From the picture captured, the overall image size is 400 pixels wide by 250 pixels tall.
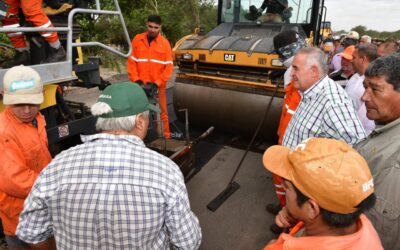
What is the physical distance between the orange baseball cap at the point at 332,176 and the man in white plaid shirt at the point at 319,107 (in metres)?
1.13

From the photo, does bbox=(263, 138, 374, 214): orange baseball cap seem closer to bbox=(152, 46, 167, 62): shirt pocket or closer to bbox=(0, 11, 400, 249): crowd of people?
bbox=(0, 11, 400, 249): crowd of people

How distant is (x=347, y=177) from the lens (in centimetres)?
98

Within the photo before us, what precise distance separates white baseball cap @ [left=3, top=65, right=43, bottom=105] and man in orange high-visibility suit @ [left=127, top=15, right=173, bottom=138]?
2695 millimetres

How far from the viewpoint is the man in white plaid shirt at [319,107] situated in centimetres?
208

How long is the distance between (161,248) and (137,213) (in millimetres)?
284

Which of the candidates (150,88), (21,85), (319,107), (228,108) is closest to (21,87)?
(21,85)

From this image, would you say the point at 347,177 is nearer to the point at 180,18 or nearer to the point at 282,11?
the point at 282,11

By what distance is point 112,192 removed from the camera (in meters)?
1.17

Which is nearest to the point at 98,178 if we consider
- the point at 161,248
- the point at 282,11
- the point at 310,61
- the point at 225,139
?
the point at 161,248

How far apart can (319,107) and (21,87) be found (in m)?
2.03

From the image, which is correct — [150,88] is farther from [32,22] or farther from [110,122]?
[110,122]

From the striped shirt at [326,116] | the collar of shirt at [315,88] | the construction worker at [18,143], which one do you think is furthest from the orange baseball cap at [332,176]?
the construction worker at [18,143]

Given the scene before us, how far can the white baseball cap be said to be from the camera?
1752 mm

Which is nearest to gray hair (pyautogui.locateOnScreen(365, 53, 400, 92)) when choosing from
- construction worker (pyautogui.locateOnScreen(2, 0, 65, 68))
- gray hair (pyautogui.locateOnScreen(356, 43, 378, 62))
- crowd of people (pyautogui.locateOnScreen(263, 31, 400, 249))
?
crowd of people (pyautogui.locateOnScreen(263, 31, 400, 249))
